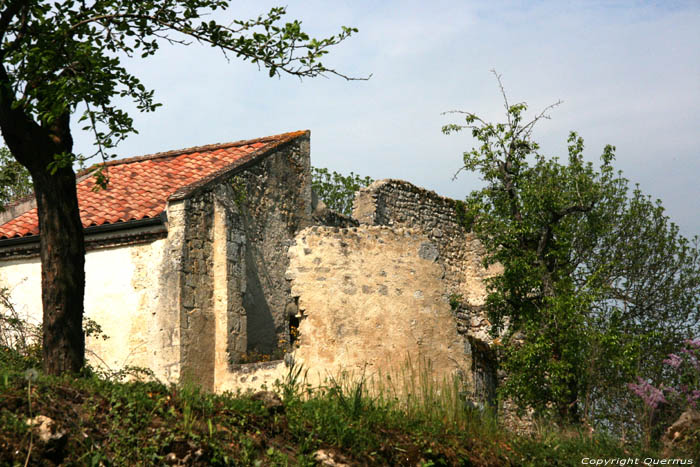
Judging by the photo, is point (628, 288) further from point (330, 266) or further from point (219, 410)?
point (219, 410)

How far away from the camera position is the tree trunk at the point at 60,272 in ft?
27.8

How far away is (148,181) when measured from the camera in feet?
50.3

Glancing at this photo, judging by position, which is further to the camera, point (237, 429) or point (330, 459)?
point (330, 459)

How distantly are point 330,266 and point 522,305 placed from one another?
4995 mm

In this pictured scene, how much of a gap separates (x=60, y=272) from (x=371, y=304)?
4225mm

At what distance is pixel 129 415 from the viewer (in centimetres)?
655

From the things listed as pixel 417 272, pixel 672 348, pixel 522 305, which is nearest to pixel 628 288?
pixel 672 348

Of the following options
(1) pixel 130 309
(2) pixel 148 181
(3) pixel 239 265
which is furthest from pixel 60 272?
(2) pixel 148 181

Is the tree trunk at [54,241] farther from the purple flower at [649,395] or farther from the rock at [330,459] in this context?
the purple flower at [649,395]

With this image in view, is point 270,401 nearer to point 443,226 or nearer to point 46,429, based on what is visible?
point 46,429

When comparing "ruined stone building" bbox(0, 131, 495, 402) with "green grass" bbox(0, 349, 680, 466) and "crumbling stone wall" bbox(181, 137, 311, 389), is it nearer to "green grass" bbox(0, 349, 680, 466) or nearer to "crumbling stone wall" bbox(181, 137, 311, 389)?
"crumbling stone wall" bbox(181, 137, 311, 389)

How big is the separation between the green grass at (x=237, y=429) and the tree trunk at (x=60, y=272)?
3.05 ft

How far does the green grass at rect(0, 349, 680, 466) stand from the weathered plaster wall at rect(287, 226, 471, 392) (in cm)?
140

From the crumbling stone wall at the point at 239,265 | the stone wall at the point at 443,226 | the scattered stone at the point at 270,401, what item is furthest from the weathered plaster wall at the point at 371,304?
the stone wall at the point at 443,226
